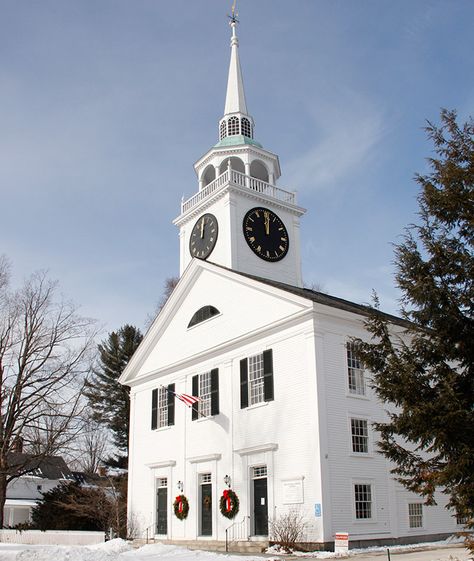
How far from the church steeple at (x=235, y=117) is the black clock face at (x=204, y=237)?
171 inches

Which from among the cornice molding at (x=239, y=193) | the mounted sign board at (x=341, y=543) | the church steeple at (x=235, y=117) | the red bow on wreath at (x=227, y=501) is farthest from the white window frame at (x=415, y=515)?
the church steeple at (x=235, y=117)

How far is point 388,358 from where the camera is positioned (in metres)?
12.3

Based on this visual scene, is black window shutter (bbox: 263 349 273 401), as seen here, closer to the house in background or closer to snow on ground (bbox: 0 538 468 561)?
snow on ground (bbox: 0 538 468 561)

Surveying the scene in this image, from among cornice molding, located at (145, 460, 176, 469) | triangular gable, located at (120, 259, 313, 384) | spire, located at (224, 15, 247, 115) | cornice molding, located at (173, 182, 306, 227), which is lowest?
cornice molding, located at (145, 460, 176, 469)

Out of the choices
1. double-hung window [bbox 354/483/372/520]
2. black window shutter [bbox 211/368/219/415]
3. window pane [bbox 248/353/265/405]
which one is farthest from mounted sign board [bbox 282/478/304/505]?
black window shutter [bbox 211/368/219/415]

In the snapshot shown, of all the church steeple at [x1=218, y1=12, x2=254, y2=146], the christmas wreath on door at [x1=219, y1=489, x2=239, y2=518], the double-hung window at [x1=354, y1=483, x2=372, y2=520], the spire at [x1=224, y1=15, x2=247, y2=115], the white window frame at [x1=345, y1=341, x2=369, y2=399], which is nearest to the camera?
the double-hung window at [x1=354, y1=483, x2=372, y2=520]

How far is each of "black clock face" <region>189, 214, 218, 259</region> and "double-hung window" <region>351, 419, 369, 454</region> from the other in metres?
12.0

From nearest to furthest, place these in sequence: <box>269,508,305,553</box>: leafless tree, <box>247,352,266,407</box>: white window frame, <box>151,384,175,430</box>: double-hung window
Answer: <box>269,508,305,553</box>: leafless tree → <box>247,352,266,407</box>: white window frame → <box>151,384,175,430</box>: double-hung window

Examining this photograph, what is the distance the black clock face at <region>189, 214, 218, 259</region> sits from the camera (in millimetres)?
31294

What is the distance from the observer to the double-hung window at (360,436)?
22.1 m

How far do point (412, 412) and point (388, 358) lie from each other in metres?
1.28

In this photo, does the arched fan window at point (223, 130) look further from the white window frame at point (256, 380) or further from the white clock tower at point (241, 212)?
the white window frame at point (256, 380)

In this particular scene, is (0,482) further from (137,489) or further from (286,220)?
(286,220)

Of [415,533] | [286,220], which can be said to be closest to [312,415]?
[415,533]
